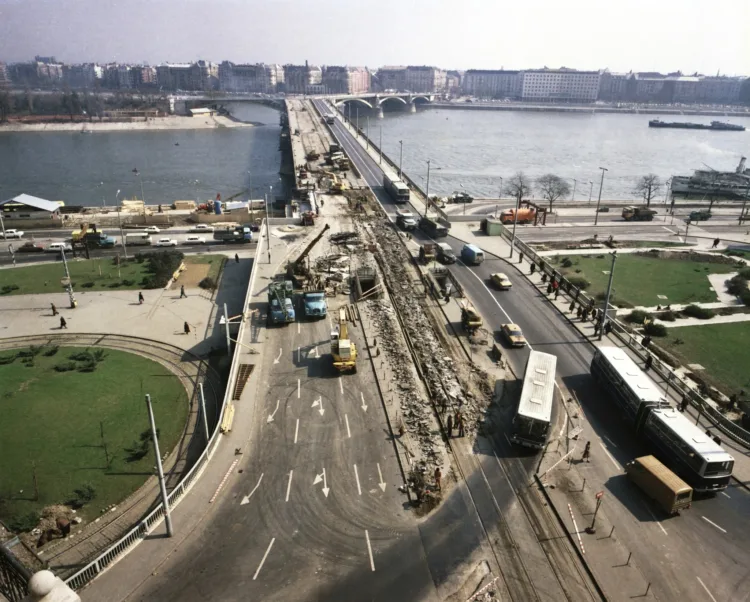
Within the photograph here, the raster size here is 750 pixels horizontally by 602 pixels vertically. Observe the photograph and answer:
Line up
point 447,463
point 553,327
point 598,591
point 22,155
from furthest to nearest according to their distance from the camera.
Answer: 1. point 22,155
2. point 553,327
3. point 447,463
4. point 598,591

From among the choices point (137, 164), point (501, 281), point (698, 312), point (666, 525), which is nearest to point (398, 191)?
point (501, 281)

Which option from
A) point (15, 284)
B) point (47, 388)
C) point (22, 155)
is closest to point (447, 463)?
point (47, 388)

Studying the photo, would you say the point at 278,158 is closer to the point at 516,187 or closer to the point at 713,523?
the point at 516,187

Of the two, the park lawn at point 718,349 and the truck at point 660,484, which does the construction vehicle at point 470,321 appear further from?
the truck at point 660,484

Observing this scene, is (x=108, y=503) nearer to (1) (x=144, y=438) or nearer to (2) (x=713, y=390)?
(1) (x=144, y=438)

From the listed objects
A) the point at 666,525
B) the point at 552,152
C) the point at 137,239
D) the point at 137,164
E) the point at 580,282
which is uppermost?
the point at 552,152

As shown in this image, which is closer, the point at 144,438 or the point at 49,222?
the point at 144,438
